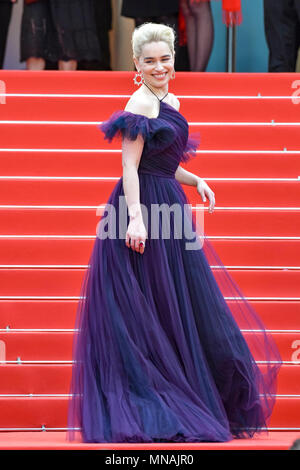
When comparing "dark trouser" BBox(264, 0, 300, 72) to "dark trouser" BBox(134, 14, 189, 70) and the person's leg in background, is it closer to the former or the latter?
the person's leg in background

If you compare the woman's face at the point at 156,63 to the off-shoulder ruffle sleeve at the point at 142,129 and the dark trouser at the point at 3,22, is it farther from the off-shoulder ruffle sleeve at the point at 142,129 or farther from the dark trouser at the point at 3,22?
the dark trouser at the point at 3,22

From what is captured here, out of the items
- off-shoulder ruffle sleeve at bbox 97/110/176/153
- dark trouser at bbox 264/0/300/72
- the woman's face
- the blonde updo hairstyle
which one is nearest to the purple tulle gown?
off-shoulder ruffle sleeve at bbox 97/110/176/153

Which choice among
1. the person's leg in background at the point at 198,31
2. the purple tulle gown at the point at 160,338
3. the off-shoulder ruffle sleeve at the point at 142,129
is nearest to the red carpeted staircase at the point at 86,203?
the purple tulle gown at the point at 160,338

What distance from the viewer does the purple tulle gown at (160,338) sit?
354 centimetres

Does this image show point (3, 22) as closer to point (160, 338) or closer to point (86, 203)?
point (86, 203)

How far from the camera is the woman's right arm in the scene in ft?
11.8

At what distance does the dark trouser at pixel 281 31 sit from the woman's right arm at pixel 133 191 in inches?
141

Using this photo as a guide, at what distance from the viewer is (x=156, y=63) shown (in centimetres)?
371

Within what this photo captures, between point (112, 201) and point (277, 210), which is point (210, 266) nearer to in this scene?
point (112, 201)

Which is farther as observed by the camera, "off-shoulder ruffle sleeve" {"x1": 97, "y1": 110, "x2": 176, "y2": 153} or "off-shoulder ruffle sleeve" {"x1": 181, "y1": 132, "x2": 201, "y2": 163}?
"off-shoulder ruffle sleeve" {"x1": 181, "y1": 132, "x2": 201, "y2": 163}

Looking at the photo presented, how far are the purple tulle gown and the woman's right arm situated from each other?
0.04m

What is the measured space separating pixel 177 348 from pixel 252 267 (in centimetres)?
167

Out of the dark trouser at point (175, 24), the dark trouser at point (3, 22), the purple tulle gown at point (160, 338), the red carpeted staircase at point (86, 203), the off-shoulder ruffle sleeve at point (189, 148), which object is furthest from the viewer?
the dark trouser at point (3, 22)

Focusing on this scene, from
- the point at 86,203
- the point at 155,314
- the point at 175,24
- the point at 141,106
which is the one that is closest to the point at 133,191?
the point at 141,106
